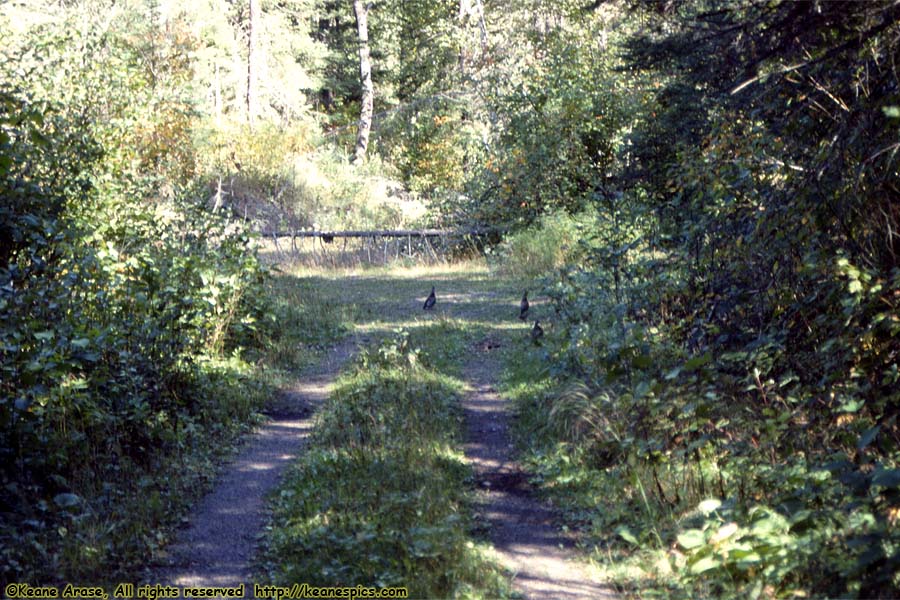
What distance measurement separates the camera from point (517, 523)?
6125mm

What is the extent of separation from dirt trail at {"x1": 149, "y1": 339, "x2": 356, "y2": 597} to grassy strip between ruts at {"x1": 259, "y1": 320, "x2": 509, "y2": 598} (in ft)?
0.51

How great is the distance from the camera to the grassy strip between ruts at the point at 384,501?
16.6 feet

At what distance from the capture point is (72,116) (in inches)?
410

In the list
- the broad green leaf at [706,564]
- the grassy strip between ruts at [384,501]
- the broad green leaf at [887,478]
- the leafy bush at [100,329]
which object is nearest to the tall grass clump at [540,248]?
the leafy bush at [100,329]

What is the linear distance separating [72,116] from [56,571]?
6.64 metres

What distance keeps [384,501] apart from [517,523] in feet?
2.89

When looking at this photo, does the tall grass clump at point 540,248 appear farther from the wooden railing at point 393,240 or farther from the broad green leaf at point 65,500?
the broad green leaf at point 65,500

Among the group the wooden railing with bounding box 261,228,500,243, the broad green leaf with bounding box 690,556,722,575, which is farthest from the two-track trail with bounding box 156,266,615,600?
the wooden railing with bounding box 261,228,500,243

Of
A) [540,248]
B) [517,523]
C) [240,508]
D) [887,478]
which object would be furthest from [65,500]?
[540,248]

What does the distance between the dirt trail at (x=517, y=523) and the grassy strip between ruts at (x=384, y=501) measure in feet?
0.51

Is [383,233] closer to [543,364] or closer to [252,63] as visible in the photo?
[252,63]

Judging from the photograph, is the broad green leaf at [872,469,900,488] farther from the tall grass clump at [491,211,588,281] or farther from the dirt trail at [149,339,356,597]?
the tall grass clump at [491,211,588,281]

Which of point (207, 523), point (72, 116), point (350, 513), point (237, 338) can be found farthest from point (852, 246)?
point (72, 116)

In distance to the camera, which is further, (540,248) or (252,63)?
(252,63)
